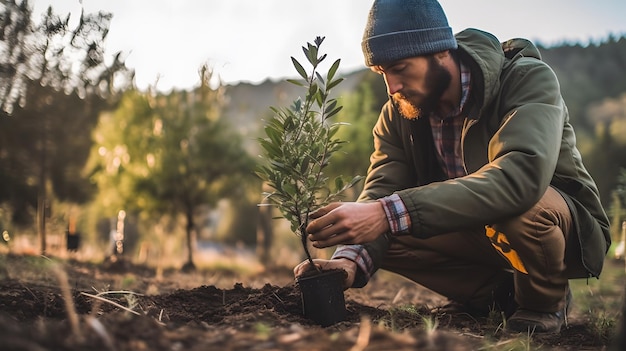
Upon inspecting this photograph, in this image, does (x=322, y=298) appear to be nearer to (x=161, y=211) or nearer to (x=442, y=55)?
(x=442, y=55)

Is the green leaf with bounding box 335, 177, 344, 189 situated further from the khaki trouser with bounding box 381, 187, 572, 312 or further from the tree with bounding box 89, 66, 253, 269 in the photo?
the tree with bounding box 89, 66, 253, 269

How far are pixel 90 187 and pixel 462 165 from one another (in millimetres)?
11843

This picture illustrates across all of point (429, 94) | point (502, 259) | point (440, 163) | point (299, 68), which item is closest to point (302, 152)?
point (299, 68)

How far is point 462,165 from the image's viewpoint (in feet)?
12.0

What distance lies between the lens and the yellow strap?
10.3 ft

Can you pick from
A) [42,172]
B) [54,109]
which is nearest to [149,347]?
[54,109]

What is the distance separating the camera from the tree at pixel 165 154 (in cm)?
1326

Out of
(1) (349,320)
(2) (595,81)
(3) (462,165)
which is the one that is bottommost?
(1) (349,320)

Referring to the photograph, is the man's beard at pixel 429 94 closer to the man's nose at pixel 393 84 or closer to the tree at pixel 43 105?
the man's nose at pixel 393 84

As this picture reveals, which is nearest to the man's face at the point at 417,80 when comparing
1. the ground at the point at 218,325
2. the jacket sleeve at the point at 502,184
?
the jacket sleeve at the point at 502,184

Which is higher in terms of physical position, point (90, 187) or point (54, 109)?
point (54, 109)

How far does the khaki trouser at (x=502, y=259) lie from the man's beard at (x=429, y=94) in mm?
780

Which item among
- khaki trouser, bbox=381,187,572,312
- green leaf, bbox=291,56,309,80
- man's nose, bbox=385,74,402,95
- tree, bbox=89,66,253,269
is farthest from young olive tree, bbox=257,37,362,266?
tree, bbox=89,66,253,269

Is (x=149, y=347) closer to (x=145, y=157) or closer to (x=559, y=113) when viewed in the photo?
(x=559, y=113)
